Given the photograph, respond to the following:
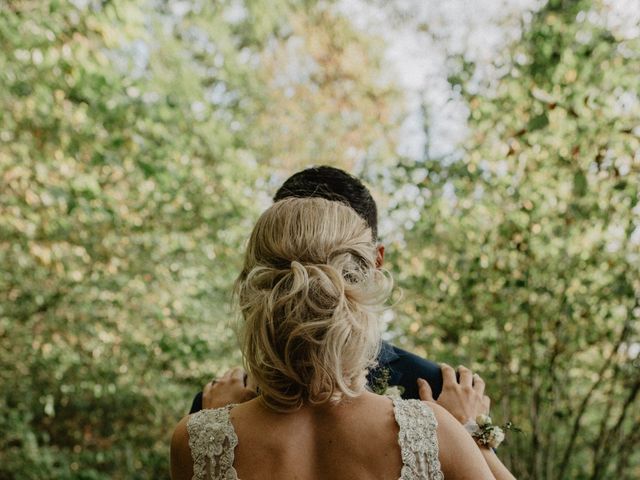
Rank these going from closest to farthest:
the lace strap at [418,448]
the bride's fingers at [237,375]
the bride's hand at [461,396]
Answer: the lace strap at [418,448]
the bride's hand at [461,396]
the bride's fingers at [237,375]

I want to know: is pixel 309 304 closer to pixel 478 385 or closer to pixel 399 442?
pixel 399 442

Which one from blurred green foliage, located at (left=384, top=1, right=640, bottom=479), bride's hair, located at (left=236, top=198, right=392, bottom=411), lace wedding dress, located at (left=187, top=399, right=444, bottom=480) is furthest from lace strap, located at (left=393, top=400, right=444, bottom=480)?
blurred green foliage, located at (left=384, top=1, right=640, bottom=479)

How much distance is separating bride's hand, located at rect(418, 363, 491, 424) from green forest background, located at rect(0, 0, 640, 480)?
5.98 ft

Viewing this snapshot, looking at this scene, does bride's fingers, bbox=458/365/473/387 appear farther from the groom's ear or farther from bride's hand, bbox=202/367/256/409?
bride's hand, bbox=202/367/256/409

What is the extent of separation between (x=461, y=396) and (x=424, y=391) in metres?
0.11

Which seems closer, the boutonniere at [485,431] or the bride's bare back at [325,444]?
the bride's bare back at [325,444]

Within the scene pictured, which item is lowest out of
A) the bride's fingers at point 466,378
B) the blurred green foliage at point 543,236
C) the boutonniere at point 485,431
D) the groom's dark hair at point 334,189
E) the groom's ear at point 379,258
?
the boutonniere at point 485,431

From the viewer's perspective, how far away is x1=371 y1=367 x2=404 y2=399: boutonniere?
2023mm

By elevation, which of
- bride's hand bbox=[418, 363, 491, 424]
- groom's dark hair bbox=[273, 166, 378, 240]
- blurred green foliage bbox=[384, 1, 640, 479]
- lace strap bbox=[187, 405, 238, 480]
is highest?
blurred green foliage bbox=[384, 1, 640, 479]

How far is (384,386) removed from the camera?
2037 mm

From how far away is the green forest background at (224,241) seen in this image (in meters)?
3.85

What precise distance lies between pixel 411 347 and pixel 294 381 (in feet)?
12.3

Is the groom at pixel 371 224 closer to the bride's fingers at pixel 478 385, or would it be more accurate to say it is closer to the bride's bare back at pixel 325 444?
the bride's fingers at pixel 478 385

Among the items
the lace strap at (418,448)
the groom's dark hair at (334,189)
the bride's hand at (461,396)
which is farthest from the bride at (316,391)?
the groom's dark hair at (334,189)
